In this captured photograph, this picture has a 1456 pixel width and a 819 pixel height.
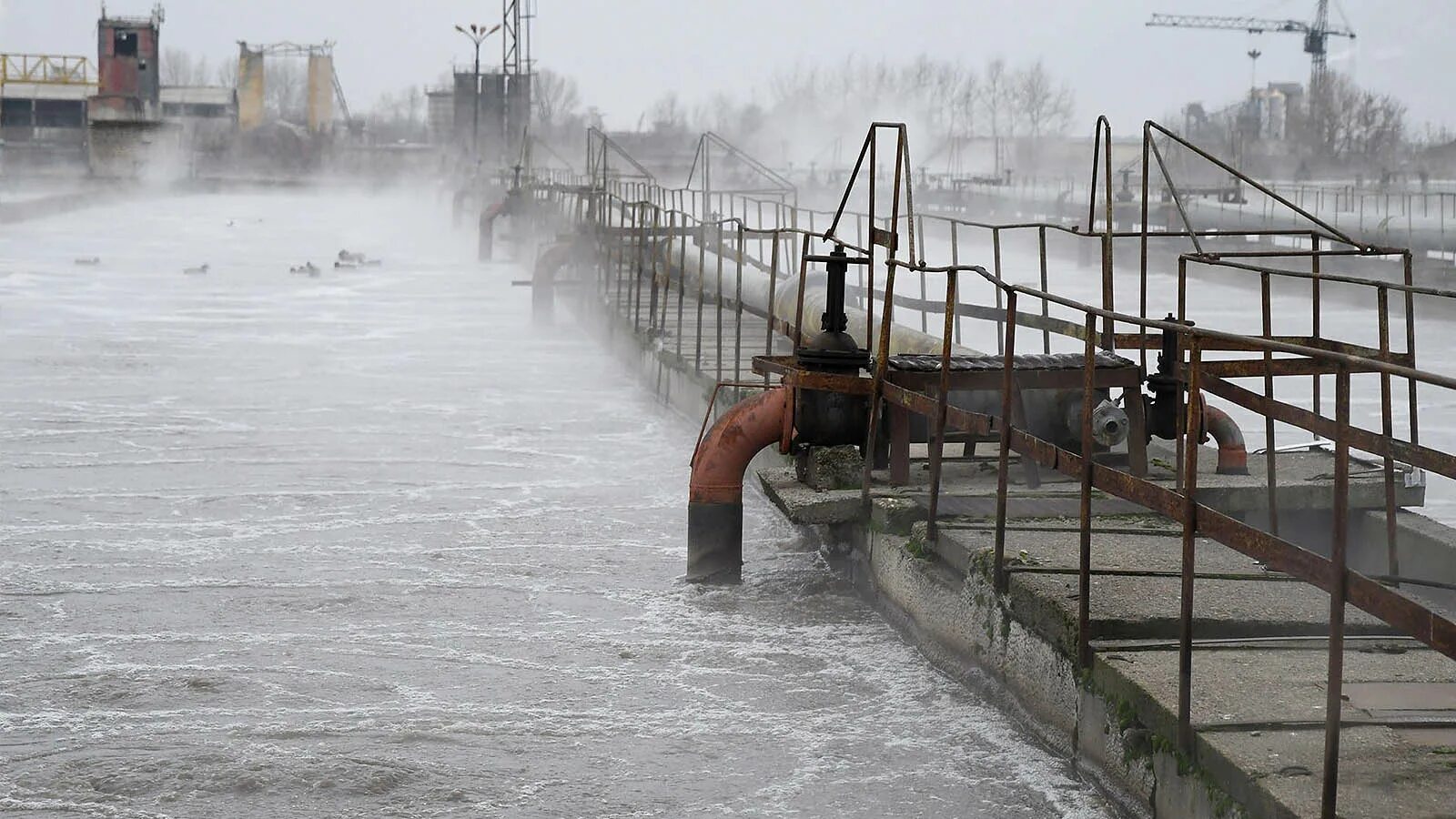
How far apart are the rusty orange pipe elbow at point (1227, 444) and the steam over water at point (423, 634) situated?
195cm

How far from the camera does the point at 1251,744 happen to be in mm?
A: 4992

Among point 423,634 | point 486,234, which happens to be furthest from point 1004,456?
point 486,234

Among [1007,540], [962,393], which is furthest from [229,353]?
[1007,540]

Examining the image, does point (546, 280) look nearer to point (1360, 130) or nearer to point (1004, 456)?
point (1004, 456)

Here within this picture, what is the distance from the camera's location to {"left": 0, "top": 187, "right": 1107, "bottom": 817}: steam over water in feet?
21.2

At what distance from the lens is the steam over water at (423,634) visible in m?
6.48

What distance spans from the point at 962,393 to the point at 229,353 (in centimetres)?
1396

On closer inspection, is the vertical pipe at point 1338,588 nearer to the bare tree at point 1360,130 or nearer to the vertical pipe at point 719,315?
the vertical pipe at point 719,315

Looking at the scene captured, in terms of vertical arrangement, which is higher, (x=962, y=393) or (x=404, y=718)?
(x=962, y=393)

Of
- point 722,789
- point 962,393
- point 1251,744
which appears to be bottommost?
point 722,789

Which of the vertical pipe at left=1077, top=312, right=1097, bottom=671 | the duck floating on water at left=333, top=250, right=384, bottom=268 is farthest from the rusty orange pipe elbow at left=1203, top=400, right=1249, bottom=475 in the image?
the duck floating on water at left=333, top=250, right=384, bottom=268

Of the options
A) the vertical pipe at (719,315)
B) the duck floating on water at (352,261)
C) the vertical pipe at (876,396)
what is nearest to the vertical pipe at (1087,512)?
the vertical pipe at (876,396)

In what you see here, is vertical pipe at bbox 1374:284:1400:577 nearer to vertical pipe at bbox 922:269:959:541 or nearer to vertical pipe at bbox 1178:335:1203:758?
vertical pipe at bbox 1178:335:1203:758

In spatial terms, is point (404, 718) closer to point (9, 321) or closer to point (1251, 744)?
point (1251, 744)
